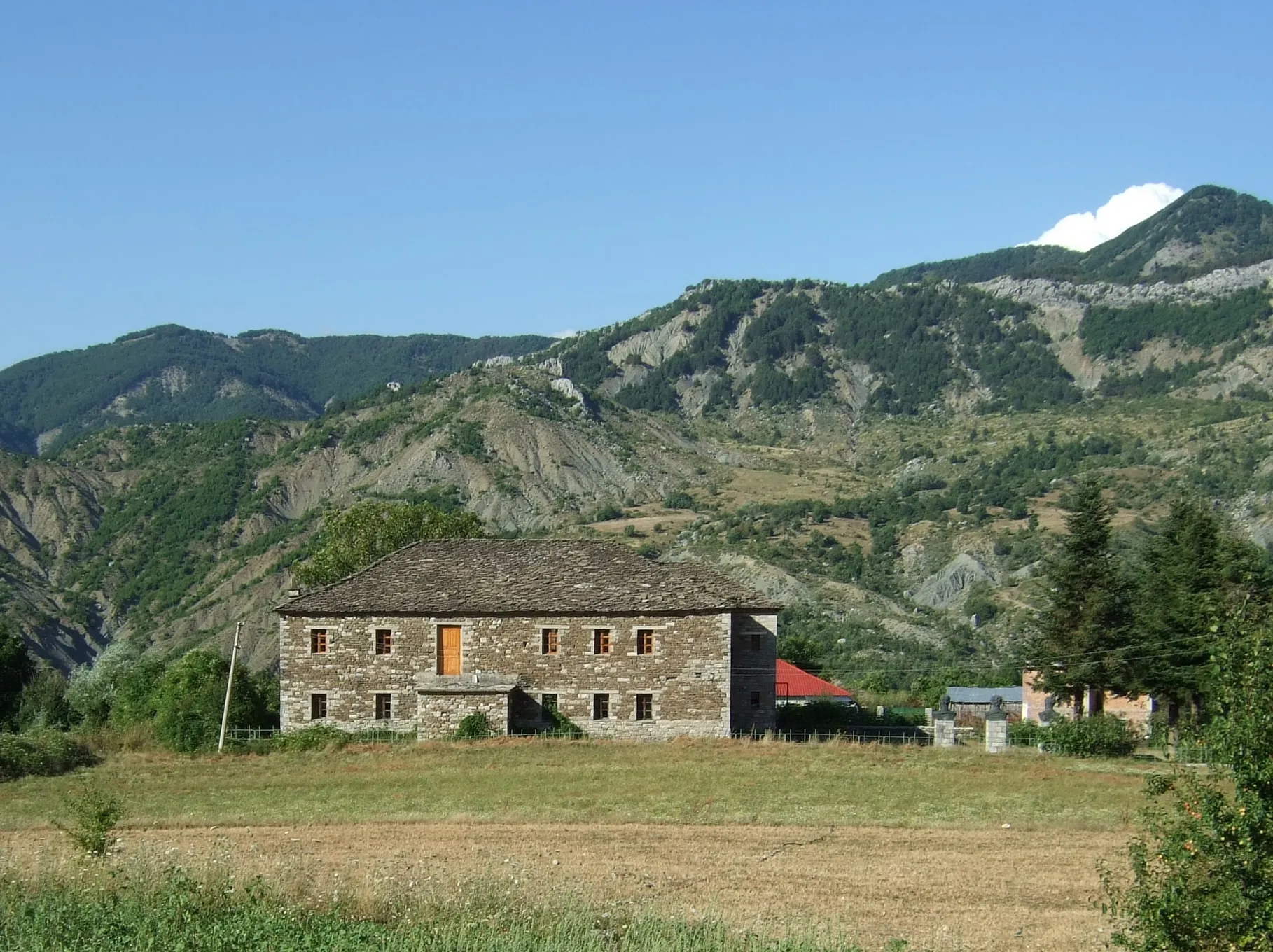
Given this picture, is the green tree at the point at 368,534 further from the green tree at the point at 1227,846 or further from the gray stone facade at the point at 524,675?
the green tree at the point at 1227,846

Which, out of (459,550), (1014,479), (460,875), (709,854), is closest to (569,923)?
(460,875)

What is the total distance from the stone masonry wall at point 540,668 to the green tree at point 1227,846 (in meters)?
32.6

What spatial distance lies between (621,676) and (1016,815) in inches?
702

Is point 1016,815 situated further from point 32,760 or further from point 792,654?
point 792,654

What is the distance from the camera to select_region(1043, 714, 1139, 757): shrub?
1756 inches

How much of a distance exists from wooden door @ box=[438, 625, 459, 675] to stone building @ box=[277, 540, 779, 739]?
3 cm

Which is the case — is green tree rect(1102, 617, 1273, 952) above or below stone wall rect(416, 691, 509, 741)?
above

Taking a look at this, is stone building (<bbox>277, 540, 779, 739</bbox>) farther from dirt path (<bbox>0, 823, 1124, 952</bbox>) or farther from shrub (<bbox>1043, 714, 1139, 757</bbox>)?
dirt path (<bbox>0, 823, 1124, 952</bbox>)

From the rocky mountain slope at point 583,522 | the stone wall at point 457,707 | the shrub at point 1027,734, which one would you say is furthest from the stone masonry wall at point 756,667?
the rocky mountain slope at point 583,522

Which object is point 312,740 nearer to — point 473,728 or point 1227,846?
point 473,728

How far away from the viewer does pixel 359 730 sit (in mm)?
49000

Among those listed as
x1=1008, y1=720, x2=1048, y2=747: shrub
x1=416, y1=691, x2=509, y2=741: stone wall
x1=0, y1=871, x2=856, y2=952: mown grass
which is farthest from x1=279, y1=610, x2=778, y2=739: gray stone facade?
x1=0, y1=871, x2=856, y2=952: mown grass

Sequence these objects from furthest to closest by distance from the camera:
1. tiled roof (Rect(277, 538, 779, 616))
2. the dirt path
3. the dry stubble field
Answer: tiled roof (Rect(277, 538, 779, 616)) → the dry stubble field → the dirt path

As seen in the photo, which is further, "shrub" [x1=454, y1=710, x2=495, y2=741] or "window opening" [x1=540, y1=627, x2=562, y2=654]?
"window opening" [x1=540, y1=627, x2=562, y2=654]
